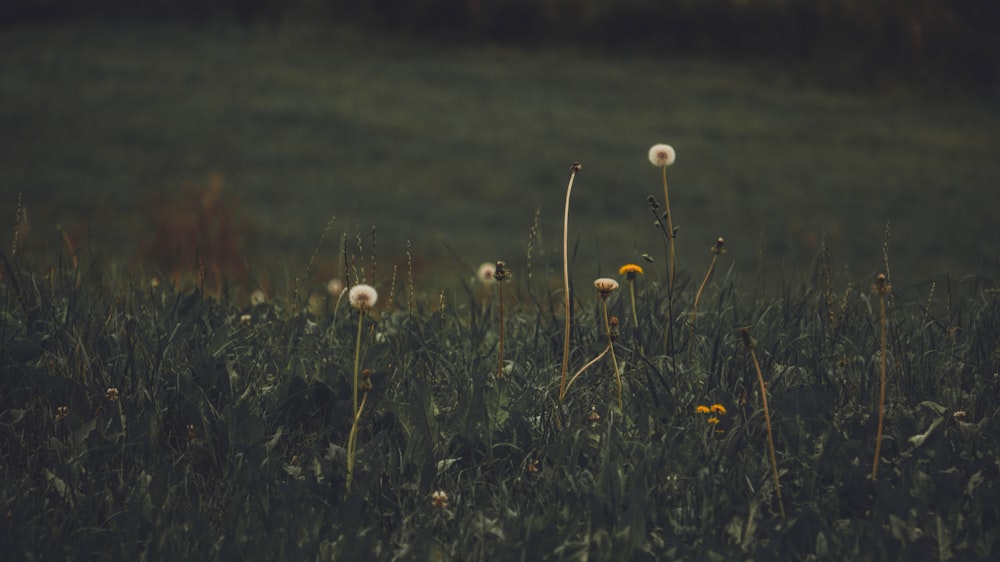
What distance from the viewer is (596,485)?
2.23 meters

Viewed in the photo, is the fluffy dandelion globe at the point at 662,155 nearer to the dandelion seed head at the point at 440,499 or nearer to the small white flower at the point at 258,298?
the dandelion seed head at the point at 440,499

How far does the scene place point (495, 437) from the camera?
253cm

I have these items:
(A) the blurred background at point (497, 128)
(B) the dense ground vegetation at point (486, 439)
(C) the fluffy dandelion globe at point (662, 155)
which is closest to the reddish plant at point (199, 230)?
(A) the blurred background at point (497, 128)

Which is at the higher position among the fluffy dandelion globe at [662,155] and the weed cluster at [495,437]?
the fluffy dandelion globe at [662,155]

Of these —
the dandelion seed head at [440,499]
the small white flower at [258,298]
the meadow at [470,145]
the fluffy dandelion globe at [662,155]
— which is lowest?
the meadow at [470,145]

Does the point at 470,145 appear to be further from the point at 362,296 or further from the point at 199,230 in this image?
the point at 362,296

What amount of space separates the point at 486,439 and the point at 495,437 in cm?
7

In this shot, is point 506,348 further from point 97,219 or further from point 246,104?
point 246,104

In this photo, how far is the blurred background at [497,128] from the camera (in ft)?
49.8

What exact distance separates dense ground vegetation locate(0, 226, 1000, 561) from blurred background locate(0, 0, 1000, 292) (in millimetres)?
7046

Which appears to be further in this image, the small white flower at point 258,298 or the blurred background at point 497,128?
the blurred background at point 497,128

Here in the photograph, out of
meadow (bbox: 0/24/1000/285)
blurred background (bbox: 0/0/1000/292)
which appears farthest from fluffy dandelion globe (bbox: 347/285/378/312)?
meadow (bbox: 0/24/1000/285)

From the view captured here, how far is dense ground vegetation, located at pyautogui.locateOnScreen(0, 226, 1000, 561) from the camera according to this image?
2.10 m

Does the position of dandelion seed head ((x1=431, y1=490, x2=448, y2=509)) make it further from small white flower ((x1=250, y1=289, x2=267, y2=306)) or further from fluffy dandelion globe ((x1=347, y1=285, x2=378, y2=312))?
small white flower ((x1=250, y1=289, x2=267, y2=306))
